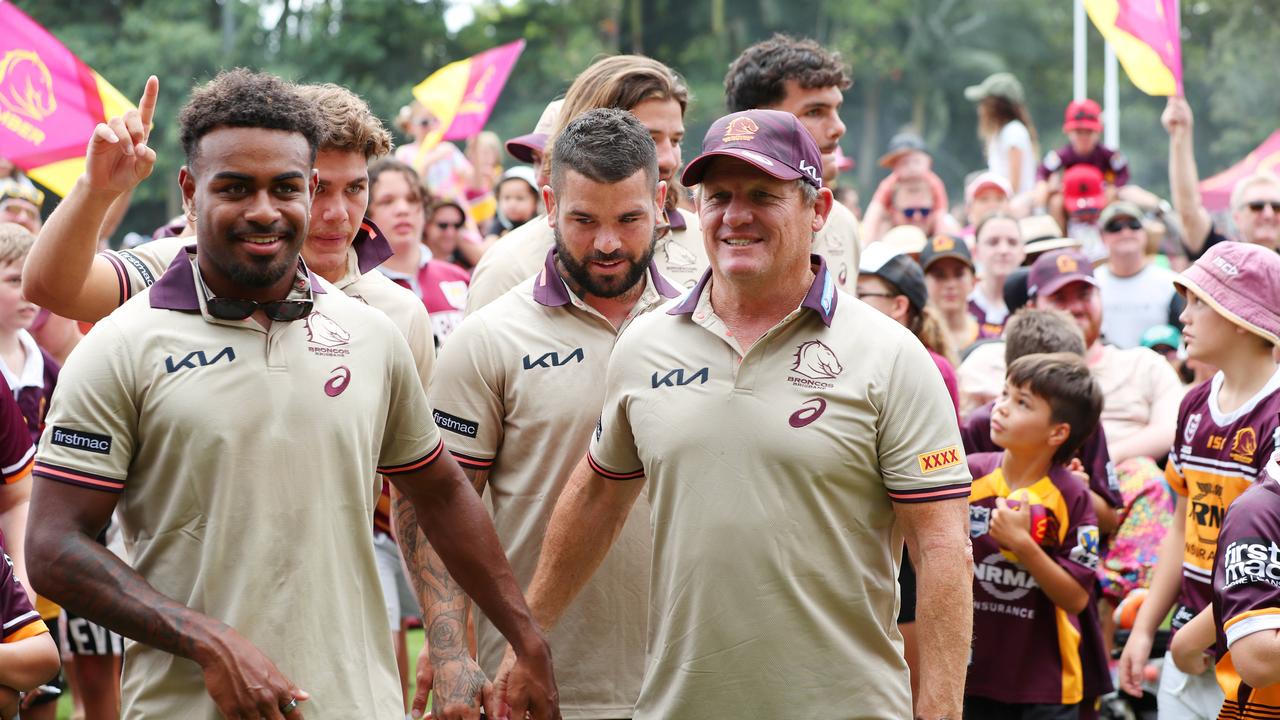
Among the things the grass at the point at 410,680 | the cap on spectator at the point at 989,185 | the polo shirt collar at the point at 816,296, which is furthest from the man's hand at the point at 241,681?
the cap on spectator at the point at 989,185

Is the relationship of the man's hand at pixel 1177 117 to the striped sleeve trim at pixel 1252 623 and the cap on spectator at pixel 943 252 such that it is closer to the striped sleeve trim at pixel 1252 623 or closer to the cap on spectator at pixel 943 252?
the cap on spectator at pixel 943 252

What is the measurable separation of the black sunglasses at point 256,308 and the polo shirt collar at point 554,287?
1048 millimetres

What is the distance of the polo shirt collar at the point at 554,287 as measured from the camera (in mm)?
4270

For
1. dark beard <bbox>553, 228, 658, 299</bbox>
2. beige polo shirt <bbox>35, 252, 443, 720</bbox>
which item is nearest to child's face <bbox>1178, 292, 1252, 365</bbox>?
dark beard <bbox>553, 228, 658, 299</bbox>

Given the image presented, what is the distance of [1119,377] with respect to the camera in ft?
23.9

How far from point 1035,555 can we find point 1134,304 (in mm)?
4297

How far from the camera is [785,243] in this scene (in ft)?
11.7

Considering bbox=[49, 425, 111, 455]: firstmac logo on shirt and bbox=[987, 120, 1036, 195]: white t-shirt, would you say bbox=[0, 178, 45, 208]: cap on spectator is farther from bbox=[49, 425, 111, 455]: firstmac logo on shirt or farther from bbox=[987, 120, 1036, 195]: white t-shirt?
bbox=[987, 120, 1036, 195]: white t-shirt

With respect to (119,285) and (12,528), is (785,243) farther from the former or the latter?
(12,528)

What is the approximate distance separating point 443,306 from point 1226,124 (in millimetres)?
25196

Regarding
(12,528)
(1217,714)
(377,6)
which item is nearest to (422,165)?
(12,528)

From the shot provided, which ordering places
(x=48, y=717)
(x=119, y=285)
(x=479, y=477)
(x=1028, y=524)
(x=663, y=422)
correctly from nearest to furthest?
1. (x=663, y=422)
2. (x=119, y=285)
3. (x=479, y=477)
4. (x=1028, y=524)
5. (x=48, y=717)

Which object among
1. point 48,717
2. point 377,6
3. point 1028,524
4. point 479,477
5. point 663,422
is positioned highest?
point 377,6

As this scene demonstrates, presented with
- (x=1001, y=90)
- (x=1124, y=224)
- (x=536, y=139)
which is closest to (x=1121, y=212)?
(x=1124, y=224)
